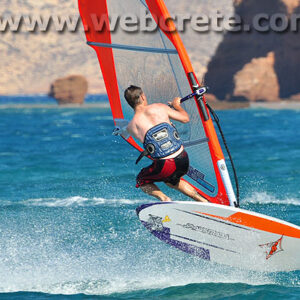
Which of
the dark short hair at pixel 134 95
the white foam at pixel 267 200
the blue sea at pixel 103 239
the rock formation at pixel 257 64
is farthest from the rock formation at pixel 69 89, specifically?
the dark short hair at pixel 134 95

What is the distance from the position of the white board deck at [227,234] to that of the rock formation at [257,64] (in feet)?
237

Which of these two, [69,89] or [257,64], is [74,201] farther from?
[69,89]

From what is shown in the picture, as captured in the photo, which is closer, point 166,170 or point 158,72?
point 166,170

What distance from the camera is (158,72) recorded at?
25.2 feet

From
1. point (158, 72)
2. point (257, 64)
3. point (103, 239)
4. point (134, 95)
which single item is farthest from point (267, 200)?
point (257, 64)

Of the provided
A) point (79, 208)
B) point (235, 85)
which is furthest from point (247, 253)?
point (235, 85)

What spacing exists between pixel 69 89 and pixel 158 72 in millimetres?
103746

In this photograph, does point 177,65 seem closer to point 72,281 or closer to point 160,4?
point 160,4

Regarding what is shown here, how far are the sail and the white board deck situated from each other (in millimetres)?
534

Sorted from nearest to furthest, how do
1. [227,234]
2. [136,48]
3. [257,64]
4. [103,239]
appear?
1. [227,234]
2. [136,48]
3. [103,239]
4. [257,64]

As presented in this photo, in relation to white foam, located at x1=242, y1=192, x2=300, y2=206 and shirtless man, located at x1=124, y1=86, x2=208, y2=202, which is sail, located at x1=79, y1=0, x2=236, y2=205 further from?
white foam, located at x1=242, y1=192, x2=300, y2=206

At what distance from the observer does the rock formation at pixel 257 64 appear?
265 ft

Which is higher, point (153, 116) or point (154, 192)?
point (153, 116)

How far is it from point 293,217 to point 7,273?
5495 mm
